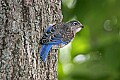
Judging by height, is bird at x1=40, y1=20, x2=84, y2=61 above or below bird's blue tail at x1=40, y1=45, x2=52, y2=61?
above

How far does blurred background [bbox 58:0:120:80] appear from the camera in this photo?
6.04 metres

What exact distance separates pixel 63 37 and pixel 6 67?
1.84ft

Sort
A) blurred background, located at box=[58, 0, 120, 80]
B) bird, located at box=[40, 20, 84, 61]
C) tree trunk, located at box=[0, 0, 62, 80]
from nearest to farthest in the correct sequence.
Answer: tree trunk, located at box=[0, 0, 62, 80], bird, located at box=[40, 20, 84, 61], blurred background, located at box=[58, 0, 120, 80]

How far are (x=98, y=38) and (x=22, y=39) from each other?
2582 millimetres

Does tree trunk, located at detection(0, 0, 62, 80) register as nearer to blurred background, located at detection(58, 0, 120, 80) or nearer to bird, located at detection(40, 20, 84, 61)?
bird, located at detection(40, 20, 84, 61)

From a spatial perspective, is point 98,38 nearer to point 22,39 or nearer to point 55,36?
point 55,36

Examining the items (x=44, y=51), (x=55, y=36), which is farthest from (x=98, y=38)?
(x=44, y=51)

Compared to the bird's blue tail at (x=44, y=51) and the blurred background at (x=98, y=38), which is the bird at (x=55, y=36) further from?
the blurred background at (x=98, y=38)

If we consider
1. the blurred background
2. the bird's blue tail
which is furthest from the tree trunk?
the blurred background

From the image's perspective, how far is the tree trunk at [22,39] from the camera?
3.58 m

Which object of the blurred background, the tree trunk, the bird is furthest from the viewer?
the blurred background

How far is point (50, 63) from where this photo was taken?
3852 mm

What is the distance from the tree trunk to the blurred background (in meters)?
2.28

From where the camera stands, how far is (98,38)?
241 inches
